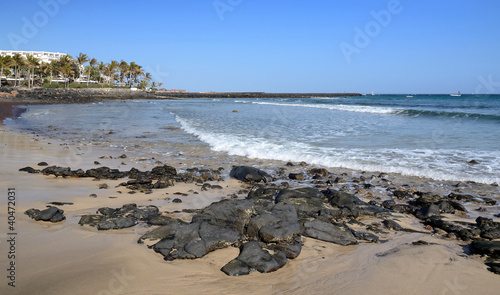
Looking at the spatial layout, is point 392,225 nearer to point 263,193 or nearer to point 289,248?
point 289,248

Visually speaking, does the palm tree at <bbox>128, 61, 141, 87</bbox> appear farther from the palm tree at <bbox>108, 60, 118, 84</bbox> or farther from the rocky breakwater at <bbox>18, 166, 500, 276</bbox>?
the rocky breakwater at <bbox>18, 166, 500, 276</bbox>

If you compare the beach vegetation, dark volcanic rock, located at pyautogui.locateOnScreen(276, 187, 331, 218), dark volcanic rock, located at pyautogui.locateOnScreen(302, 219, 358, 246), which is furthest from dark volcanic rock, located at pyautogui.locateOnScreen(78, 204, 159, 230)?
the beach vegetation

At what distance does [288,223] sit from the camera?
4746 mm

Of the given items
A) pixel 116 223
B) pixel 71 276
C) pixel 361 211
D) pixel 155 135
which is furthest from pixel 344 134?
pixel 71 276

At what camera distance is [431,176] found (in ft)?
28.2

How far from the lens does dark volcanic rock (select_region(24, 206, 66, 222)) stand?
4.92m

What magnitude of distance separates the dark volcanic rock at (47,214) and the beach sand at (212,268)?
0.35ft

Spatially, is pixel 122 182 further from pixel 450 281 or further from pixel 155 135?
pixel 155 135

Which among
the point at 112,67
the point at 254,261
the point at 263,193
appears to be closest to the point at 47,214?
the point at 254,261

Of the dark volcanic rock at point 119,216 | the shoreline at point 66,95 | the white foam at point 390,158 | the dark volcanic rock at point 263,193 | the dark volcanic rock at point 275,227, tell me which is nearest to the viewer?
the dark volcanic rock at point 275,227

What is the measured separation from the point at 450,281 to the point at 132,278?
3436 millimetres

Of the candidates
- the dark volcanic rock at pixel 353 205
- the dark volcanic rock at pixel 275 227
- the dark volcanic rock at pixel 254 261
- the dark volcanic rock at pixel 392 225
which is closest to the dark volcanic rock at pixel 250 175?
the dark volcanic rock at pixel 353 205

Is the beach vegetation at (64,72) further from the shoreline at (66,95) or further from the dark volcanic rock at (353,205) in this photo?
the dark volcanic rock at (353,205)

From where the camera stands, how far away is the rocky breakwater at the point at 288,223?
4121 mm
